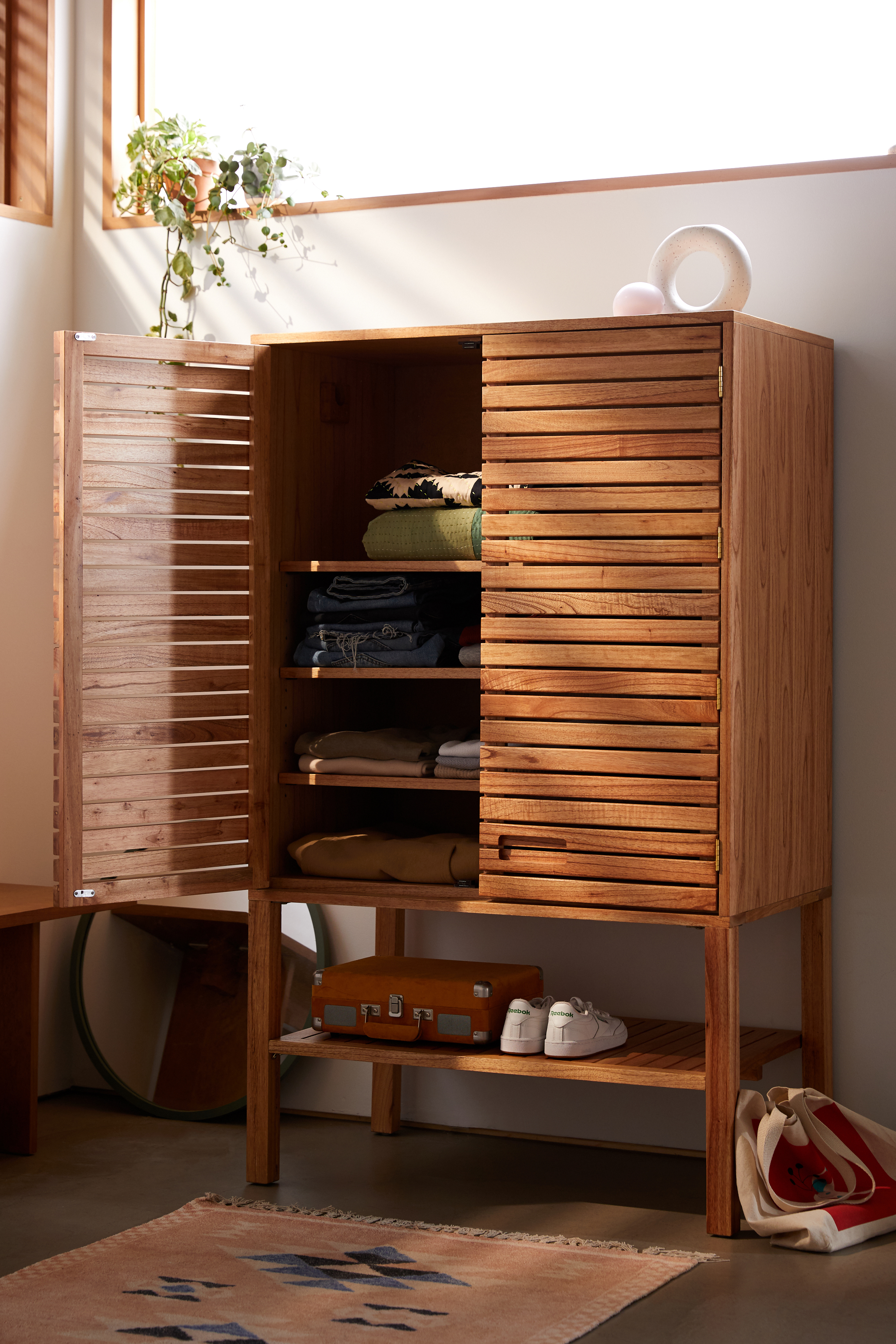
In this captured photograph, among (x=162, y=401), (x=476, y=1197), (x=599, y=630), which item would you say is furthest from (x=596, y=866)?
(x=162, y=401)

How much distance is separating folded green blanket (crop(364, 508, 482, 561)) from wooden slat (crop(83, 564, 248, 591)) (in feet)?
1.04

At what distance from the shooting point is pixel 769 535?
11.0 feet

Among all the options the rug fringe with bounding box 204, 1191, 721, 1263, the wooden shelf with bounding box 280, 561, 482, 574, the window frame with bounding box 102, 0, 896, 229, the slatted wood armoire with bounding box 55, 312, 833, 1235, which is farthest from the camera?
the window frame with bounding box 102, 0, 896, 229

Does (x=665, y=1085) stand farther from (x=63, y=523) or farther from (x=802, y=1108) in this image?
(x=63, y=523)

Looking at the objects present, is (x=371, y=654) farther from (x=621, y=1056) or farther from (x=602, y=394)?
(x=621, y=1056)

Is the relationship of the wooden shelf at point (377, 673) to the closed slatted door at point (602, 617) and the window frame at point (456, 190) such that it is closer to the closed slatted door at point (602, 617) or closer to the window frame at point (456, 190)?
the closed slatted door at point (602, 617)

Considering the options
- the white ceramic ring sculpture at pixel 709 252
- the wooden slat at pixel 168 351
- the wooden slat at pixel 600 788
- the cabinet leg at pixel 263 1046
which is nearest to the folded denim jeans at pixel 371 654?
the wooden slat at pixel 600 788

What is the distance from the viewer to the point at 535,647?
3354 millimetres

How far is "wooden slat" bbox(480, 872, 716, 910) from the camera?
322 cm

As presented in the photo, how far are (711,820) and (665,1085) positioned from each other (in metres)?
0.55

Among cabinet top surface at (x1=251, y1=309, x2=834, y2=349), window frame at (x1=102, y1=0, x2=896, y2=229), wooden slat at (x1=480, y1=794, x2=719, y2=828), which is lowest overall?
wooden slat at (x1=480, y1=794, x2=719, y2=828)

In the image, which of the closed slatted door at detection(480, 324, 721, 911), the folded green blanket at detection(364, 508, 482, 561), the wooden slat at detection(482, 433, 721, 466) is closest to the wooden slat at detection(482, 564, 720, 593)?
the closed slatted door at detection(480, 324, 721, 911)

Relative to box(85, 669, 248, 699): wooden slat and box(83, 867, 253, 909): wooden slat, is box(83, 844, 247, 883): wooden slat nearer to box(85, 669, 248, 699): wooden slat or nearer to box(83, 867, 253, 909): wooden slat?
box(83, 867, 253, 909): wooden slat

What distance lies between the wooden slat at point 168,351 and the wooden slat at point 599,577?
29.6 inches
